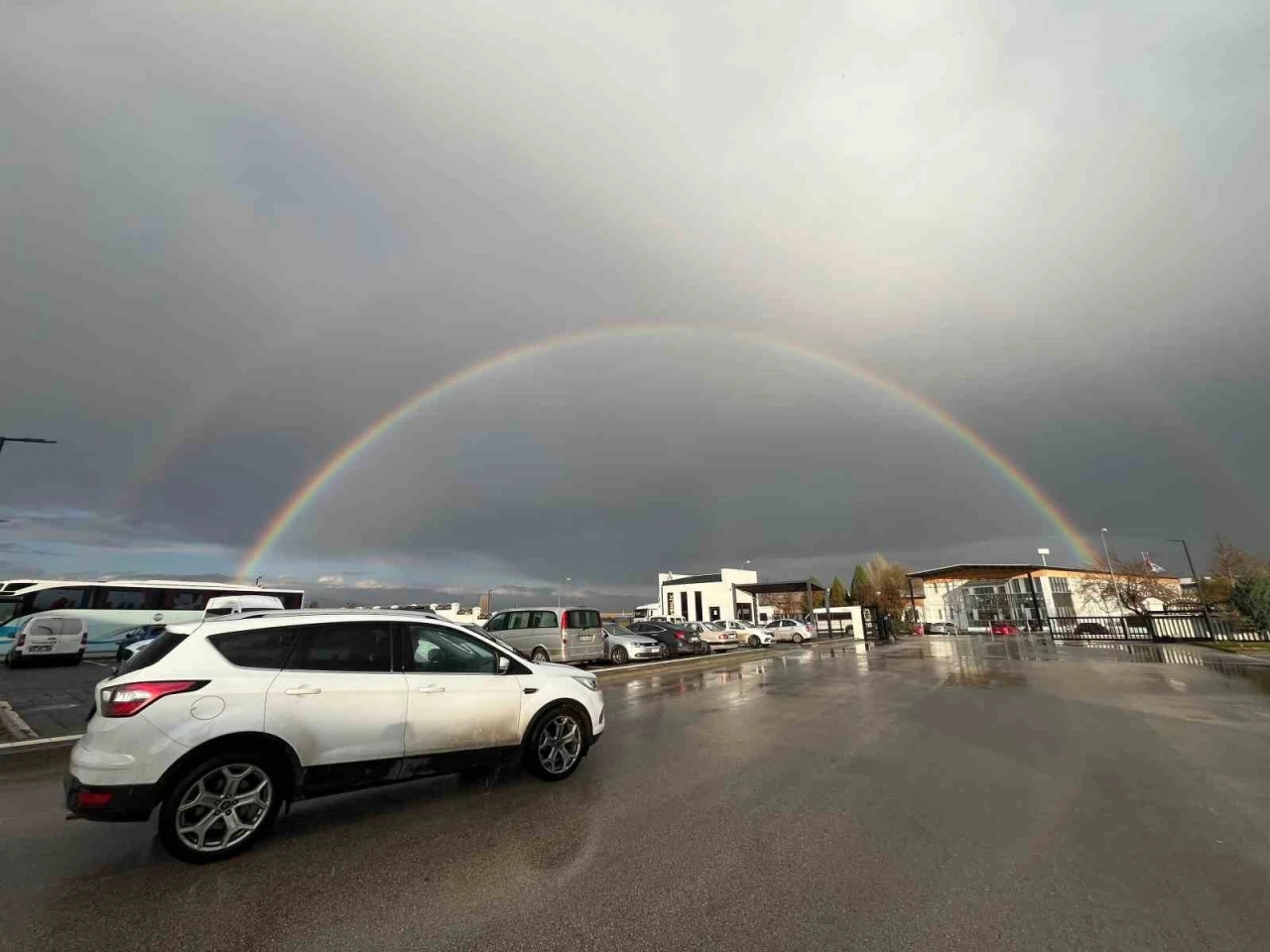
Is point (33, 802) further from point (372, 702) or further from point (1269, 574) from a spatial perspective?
point (1269, 574)

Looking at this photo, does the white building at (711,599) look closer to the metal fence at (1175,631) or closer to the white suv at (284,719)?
the metal fence at (1175,631)

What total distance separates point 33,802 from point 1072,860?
9.22m

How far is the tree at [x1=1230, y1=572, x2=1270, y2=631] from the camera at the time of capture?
28.0 meters

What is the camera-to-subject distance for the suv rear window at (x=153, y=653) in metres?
4.36

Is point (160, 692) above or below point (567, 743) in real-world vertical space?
above

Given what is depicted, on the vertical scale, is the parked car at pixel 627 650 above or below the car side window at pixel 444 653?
below

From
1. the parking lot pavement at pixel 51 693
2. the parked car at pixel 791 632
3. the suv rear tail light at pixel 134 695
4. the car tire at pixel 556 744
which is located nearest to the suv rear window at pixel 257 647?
the suv rear tail light at pixel 134 695

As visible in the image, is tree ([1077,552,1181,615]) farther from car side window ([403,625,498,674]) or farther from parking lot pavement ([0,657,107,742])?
parking lot pavement ([0,657,107,742])

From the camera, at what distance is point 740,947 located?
10.0 feet

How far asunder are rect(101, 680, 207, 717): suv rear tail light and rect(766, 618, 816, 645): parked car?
131 ft

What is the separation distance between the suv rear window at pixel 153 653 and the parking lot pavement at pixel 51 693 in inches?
260

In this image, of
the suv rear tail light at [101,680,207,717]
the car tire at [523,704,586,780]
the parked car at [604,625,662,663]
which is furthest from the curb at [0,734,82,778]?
the parked car at [604,625,662,663]

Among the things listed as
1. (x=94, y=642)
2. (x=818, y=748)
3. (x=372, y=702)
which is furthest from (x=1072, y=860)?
(x=94, y=642)

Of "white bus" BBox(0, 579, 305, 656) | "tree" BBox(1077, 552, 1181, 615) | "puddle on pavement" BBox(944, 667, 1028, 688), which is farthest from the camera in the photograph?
"tree" BBox(1077, 552, 1181, 615)
